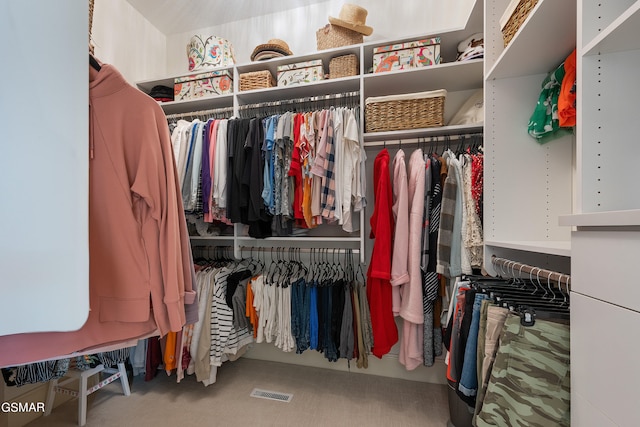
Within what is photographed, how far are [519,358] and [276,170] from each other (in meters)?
A: 1.43

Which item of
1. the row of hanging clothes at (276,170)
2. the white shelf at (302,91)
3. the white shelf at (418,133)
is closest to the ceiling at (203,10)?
the white shelf at (302,91)

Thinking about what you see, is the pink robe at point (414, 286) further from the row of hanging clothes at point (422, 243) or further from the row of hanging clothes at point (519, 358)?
the row of hanging clothes at point (519, 358)

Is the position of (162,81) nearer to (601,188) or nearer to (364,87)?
(364,87)

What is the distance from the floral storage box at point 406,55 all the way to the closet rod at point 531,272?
1.24 m

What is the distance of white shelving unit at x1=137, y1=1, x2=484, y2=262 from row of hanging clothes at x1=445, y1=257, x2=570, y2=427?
0.85 metres

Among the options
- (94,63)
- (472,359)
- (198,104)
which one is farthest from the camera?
(198,104)

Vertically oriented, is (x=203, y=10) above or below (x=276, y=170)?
above

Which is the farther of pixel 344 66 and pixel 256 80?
pixel 256 80

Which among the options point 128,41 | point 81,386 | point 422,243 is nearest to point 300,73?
point 422,243

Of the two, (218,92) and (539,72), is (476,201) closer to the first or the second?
(539,72)

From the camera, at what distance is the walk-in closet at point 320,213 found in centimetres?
49

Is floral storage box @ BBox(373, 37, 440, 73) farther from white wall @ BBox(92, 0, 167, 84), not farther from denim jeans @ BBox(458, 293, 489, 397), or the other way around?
white wall @ BBox(92, 0, 167, 84)

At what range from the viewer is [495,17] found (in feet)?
4.15

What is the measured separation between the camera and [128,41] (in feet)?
7.15
